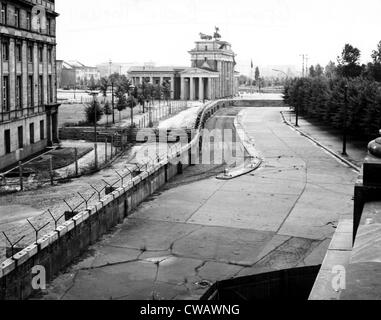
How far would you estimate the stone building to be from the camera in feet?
374

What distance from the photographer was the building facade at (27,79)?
3722 centimetres

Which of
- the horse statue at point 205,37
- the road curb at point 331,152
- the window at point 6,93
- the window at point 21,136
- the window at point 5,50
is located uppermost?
the horse statue at point 205,37

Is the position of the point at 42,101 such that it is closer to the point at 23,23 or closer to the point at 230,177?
the point at 23,23

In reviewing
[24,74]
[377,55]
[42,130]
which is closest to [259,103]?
[377,55]

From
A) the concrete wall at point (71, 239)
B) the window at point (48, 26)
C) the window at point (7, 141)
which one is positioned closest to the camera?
the concrete wall at point (71, 239)

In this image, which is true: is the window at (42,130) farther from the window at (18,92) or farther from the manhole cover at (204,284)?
the manhole cover at (204,284)

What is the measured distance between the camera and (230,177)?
2970cm

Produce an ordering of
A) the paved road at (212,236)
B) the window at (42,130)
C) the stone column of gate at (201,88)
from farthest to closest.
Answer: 1. the stone column of gate at (201,88)
2. the window at (42,130)
3. the paved road at (212,236)

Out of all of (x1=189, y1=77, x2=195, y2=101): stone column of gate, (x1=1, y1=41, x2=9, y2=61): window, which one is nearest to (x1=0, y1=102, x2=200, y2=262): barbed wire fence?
(x1=1, y1=41, x2=9, y2=61): window

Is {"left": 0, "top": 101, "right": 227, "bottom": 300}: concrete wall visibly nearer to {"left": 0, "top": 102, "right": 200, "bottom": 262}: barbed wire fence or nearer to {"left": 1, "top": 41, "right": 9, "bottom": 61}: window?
{"left": 0, "top": 102, "right": 200, "bottom": 262}: barbed wire fence

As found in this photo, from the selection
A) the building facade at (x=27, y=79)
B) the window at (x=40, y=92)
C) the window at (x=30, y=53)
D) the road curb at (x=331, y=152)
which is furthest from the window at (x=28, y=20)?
the road curb at (x=331, y=152)

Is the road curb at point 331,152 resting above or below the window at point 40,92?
below

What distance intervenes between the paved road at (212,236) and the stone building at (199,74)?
83.7 metres

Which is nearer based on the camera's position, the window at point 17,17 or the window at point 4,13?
the window at point 4,13
